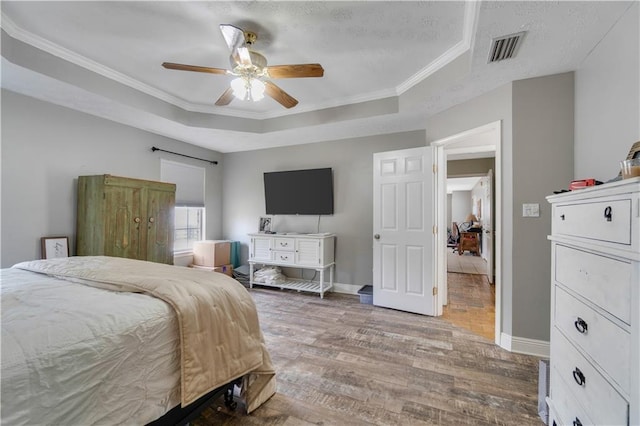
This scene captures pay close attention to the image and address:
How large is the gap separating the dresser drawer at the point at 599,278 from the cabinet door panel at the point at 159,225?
381cm

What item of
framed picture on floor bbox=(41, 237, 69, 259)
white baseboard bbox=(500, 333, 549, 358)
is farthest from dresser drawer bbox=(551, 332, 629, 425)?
Result: framed picture on floor bbox=(41, 237, 69, 259)

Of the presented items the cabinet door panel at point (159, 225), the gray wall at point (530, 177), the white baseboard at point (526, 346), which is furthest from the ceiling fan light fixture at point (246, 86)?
the white baseboard at point (526, 346)

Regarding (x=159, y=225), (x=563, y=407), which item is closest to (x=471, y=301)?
(x=563, y=407)

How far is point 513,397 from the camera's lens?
179 cm

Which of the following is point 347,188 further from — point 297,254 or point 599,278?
point 599,278

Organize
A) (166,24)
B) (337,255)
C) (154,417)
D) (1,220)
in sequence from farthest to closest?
(337,255), (1,220), (166,24), (154,417)

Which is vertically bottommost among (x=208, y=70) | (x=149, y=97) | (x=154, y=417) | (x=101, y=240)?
(x=154, y=417)

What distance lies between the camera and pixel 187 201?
4.54 meters

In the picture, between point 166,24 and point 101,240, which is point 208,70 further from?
point 101,240

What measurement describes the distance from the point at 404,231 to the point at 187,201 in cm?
354

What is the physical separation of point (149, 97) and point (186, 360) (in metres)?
3.13

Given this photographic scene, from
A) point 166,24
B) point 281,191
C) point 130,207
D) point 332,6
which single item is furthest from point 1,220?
point 332,6

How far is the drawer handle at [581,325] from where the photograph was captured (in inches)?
43.6

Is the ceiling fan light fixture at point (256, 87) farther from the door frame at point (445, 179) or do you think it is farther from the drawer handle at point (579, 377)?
the drawer handle at point (579, 377)
